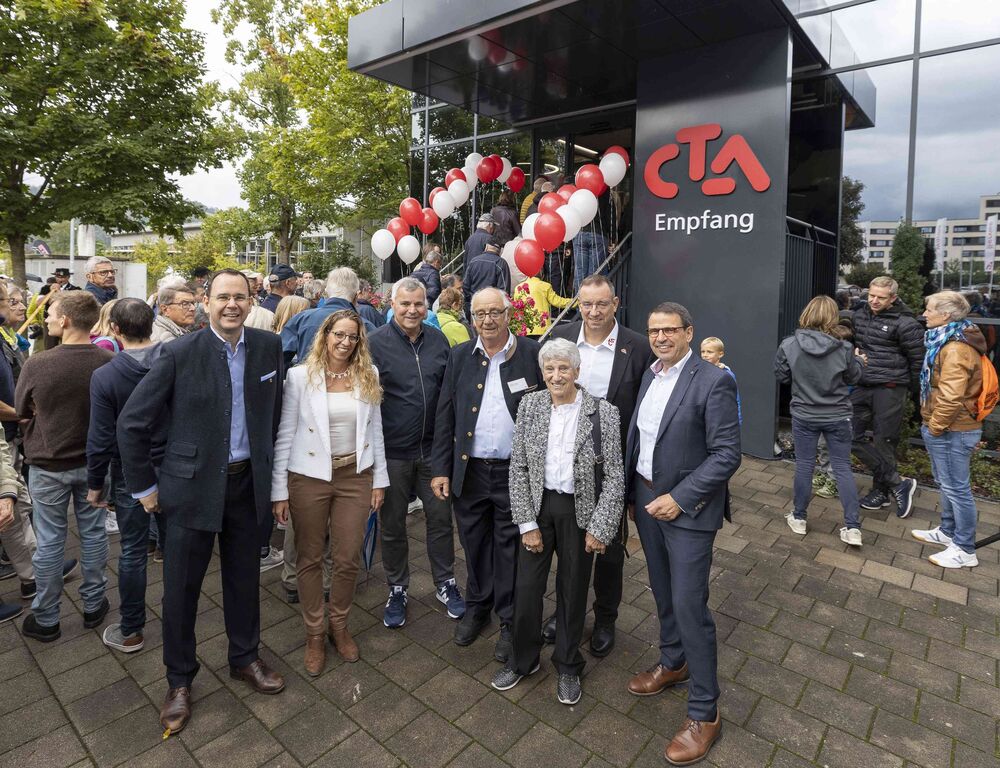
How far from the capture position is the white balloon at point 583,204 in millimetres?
7513

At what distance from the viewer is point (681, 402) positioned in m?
2.69

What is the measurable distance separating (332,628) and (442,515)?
854mm

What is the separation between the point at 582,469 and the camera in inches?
111

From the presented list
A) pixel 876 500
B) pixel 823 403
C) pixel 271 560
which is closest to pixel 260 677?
pixel 271 560

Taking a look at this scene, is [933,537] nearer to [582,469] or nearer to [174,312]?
[582,469]

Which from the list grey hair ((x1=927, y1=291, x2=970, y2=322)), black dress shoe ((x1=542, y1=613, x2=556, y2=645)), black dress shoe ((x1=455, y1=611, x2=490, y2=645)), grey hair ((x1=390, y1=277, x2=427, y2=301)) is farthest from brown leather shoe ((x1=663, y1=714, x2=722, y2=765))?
grey hair ((x1=927, y1=291, x2=970, y2=322))

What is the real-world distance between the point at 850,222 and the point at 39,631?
903 centimetres

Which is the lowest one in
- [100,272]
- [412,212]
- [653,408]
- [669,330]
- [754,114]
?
[653,408]

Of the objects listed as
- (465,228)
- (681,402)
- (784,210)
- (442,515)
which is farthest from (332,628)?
(465,228)

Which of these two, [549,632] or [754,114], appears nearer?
[549,632]

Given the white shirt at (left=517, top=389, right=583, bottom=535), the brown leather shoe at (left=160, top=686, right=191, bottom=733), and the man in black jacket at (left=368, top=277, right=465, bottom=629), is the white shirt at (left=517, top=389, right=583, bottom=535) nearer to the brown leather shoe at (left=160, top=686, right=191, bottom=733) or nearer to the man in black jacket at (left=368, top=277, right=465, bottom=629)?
the man in black jacket at (left=368, top=277, right=465, bottom=629)

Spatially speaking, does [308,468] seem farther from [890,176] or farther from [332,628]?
[890,176]

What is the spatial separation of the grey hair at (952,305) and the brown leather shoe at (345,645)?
178 inches

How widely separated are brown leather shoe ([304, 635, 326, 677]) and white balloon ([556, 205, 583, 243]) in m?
5.26
